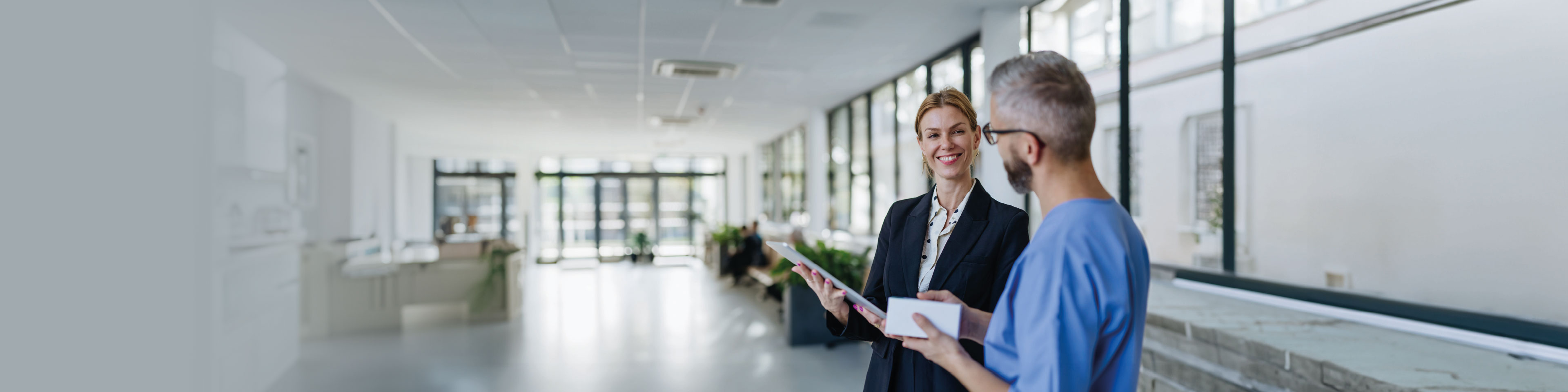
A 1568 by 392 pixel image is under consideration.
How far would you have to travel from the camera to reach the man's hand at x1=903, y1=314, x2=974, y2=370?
35.9 inches

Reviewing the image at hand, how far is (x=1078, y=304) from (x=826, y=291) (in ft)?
1.83

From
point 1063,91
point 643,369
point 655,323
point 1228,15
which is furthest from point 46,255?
point 1228,15

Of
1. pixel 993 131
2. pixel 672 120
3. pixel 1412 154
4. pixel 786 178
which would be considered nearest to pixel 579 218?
pixel 786 178

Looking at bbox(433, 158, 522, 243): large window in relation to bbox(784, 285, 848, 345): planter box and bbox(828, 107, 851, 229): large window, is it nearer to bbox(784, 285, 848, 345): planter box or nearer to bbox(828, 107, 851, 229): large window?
bbox(828, 107, 851, 229): large window

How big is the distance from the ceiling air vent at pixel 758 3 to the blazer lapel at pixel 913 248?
2905 mm

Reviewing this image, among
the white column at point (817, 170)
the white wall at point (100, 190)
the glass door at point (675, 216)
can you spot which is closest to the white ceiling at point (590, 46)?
the white column at point (817, 170)

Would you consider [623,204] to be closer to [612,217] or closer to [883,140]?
[612,217]

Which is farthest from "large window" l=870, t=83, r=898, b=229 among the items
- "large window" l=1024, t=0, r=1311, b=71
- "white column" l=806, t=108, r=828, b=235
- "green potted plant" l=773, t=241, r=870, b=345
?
"large window" l=1024, t=0, r=1311, b=71

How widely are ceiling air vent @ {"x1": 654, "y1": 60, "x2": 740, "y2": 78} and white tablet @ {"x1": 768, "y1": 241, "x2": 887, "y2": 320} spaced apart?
4724 mm

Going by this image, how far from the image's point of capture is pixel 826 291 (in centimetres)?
130

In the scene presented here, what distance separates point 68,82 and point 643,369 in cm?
325

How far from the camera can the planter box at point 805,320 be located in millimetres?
5523

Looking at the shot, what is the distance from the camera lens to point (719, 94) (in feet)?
25.0

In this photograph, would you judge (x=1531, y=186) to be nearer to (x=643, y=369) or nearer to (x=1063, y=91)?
(x=1063, y=91)
